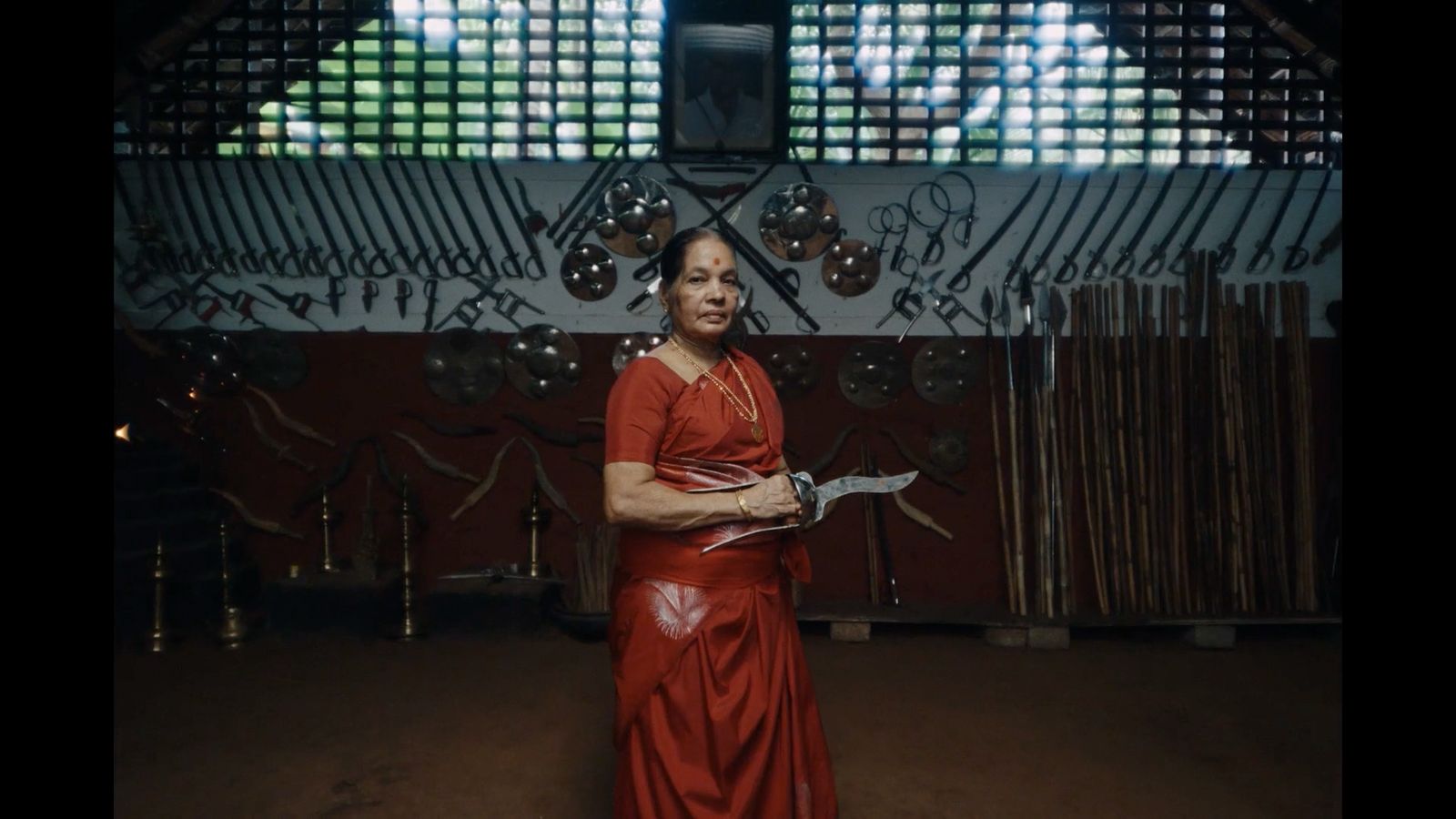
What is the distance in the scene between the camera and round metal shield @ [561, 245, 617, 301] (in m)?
5.23

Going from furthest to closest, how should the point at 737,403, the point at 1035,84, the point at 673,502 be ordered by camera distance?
1. the point at 1035,84
2. the point at 737,403
3. the point at 673,502

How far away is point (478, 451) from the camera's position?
17.3ft

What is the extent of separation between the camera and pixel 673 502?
191 centimetres

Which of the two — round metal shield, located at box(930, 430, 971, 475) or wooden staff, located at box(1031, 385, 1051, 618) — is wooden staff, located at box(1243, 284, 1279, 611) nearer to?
wooden staff, located at box(1031, 385, 1051, 618)

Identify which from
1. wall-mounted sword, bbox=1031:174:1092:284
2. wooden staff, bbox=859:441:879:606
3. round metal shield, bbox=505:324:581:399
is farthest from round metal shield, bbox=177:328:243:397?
wall-mounted sword, bbox=1031:174:1092:284

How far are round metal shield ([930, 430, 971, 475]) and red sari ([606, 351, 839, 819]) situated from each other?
10.8 feet

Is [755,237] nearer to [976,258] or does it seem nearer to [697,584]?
[976,258]

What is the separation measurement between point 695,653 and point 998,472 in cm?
346

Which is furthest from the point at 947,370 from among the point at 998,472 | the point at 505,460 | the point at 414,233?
the point at 414,233

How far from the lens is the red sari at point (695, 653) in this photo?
1.96 m

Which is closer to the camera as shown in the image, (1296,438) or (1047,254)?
(1296,438)

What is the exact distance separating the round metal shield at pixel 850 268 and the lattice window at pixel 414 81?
133 centimetres

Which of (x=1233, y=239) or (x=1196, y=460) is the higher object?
(x=1233, y=239)

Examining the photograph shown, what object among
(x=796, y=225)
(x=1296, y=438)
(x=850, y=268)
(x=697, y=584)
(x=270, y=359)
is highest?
(x=796, y=225)
